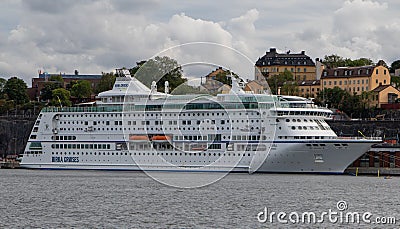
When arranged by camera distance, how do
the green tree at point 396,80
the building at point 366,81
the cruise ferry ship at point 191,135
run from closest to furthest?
the cruise ferry ship at point 191,135 < the building at point 366,81 < the green tree at point 396,80

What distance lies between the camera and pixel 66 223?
→ 113 feet

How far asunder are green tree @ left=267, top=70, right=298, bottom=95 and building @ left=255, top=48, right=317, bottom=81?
723 cm

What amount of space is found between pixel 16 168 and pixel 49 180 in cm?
1950

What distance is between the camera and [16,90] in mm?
122688

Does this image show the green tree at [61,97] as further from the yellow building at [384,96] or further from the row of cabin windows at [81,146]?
the yellow building at [384,96]

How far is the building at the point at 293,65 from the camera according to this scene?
134 meters

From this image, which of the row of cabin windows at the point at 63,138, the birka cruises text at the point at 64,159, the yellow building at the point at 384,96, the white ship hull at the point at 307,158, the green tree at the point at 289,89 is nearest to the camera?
the white ship hull at the point at 307,158

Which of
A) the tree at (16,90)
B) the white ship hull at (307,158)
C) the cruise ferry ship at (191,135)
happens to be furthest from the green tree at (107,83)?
the white ship hull at (307,158)

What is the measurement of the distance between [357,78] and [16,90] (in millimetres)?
48074

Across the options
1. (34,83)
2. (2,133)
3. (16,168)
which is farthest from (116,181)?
(34,83)

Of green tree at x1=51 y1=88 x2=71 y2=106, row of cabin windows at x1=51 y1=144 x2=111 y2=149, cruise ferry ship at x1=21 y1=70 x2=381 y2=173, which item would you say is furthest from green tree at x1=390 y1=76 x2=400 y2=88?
row of cabin windows at x1=51 y1=144 x2=111 y2=149

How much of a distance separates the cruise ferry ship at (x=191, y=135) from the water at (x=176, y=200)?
2.21 m

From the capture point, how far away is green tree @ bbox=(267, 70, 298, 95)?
4399 inches

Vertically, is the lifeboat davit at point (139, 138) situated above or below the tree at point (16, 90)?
below
